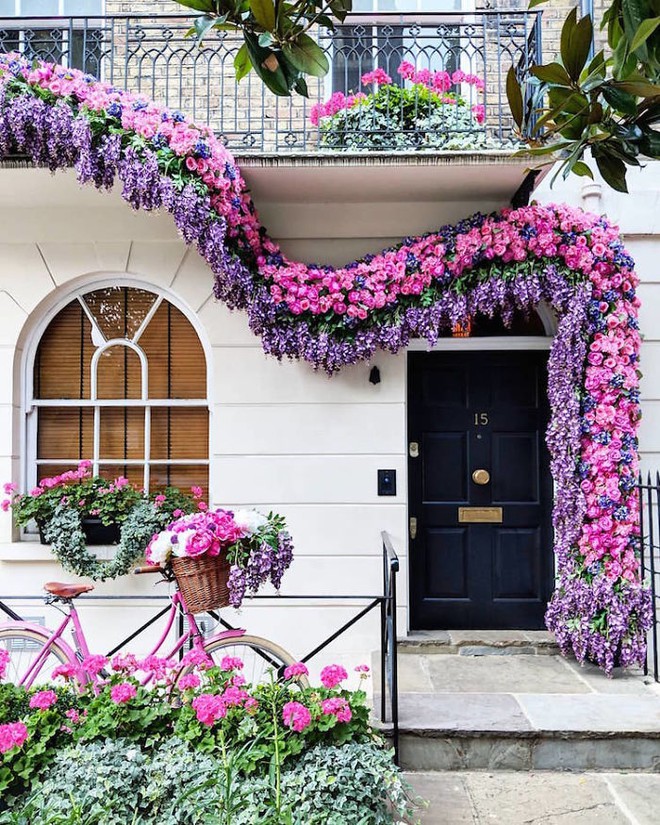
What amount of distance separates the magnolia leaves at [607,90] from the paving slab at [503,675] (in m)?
3.29

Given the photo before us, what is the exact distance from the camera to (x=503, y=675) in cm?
475

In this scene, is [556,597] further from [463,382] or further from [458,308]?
[458,308]

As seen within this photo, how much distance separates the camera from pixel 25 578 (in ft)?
17.8

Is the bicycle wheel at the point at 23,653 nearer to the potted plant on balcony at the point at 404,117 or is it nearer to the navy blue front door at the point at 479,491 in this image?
the navy blue front door at the point at 479,491

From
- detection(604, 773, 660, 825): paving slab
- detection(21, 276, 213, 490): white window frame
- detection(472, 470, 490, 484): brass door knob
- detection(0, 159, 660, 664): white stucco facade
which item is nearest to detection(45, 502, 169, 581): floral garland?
detection(0, 159, 660, 664): white stucco facade

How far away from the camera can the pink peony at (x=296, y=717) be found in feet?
10.1

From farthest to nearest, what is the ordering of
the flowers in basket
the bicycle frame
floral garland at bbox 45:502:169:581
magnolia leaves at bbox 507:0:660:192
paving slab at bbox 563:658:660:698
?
floral garland at bbox 45:502:169:581 → paving slab at bbox 563:658:660:698 → the bicycle frame → the flowers in basket → magnolia leaves at bbox 507:0:660:192

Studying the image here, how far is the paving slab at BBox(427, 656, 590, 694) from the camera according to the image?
4.50 metres

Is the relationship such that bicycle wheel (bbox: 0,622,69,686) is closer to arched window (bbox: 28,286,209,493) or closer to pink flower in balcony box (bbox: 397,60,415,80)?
arched window (bbox: 28,286,209,493)

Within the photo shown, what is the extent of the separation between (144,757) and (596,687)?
2917mm

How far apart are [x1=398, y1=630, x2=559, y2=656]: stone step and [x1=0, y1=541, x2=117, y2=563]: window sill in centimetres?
234

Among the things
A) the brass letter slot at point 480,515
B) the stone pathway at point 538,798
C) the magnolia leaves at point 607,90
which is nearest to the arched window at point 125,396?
the brass letter slot at point 480,515

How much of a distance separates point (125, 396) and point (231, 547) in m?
2.59

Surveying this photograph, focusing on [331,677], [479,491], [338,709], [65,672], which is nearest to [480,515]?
[479,491]
